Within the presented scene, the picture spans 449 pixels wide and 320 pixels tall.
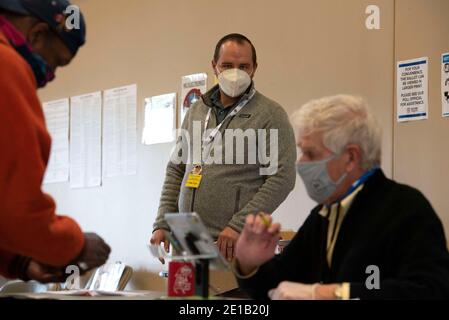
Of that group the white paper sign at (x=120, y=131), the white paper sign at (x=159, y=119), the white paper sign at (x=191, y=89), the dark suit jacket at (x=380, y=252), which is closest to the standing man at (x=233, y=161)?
the dark suit jacket at (x=380, y=252)

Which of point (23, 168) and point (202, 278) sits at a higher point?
point (23, 168)

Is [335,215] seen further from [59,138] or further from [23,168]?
[59,138]

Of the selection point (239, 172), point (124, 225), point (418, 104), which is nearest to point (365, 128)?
point (239, 172)

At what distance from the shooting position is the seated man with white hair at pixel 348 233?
5.33ft

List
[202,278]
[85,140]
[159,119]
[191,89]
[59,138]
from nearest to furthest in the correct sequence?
[202,278] → [191,89] → [159,119] → [85,140] → [59,138]

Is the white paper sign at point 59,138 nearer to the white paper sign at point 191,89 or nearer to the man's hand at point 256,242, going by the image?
the white paper sign at point 191,89

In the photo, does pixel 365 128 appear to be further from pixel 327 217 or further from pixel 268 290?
pixel 268 290

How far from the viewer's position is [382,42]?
3.67 meters

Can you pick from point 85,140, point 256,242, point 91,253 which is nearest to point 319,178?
point 256,242

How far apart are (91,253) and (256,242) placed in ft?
1.43

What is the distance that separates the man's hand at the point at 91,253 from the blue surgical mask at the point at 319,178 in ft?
1.91

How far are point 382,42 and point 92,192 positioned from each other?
2.70 m

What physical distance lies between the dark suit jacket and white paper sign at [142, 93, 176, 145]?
2.93 m

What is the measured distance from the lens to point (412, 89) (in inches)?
140
